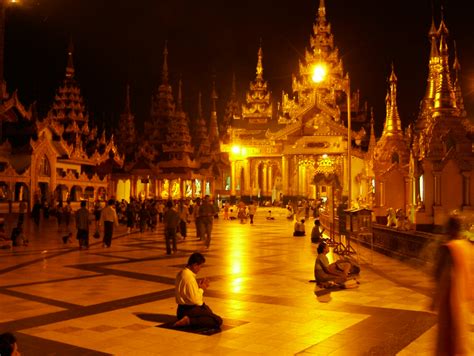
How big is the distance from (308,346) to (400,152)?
25600 mm

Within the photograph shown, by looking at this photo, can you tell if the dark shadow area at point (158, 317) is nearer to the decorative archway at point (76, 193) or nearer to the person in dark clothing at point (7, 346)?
the person in dark clothing at point (7, 346)

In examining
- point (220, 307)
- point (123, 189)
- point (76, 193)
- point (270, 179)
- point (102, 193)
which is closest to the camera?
point (220, 307)

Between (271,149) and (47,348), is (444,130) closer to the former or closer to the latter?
(47,348)

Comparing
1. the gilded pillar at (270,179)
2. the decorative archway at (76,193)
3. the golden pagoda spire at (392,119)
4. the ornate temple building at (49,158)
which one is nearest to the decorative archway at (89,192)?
the ornate temple building at (49,158)

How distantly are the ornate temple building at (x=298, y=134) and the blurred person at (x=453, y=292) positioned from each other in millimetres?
50271

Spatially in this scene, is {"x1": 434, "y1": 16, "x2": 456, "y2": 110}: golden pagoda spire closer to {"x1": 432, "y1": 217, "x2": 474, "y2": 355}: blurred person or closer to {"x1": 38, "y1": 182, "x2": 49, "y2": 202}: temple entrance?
{"x1": 432, "y1": 217, "x2": 474, "y2": 355}: blurred person

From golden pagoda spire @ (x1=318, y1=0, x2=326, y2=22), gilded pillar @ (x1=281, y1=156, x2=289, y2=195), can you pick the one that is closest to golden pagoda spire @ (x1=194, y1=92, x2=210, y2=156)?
gilded pillar @ (x1=281, y1=156, x2=289, y2=195)

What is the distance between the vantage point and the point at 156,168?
58.4 meters

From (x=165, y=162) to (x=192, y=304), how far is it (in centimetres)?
5349

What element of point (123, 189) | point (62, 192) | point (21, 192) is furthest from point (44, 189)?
point (123, 189)

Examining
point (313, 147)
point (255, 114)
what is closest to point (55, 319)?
point (313, 147)

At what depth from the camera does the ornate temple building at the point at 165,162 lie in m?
58.4

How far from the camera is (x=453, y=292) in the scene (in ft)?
15.5

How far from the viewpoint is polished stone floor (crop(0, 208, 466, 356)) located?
641 centimetres
